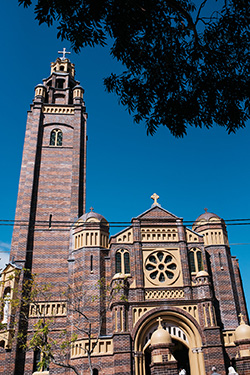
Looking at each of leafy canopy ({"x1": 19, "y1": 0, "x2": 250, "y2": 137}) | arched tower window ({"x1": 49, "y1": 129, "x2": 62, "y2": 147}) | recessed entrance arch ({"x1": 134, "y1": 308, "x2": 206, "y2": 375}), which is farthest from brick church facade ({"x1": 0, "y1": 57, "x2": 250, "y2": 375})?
leafy canopy ({"x1": 19, "y1": 0, "x2": 250, "y2": 137})

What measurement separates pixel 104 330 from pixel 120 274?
3.47m

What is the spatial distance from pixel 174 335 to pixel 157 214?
8.33 metres

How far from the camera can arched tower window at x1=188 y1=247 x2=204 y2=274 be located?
79.6 ft

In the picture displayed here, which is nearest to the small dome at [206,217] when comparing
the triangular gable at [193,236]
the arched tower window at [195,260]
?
the triangular gable at [193,236]

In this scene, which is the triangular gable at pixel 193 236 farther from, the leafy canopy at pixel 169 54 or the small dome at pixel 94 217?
the leafy canopy at pixel 169 54

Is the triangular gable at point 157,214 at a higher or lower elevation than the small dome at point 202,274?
higher

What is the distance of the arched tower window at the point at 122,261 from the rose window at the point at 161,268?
4.22 ft

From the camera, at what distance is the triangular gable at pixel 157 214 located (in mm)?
25703

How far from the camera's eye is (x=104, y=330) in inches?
854

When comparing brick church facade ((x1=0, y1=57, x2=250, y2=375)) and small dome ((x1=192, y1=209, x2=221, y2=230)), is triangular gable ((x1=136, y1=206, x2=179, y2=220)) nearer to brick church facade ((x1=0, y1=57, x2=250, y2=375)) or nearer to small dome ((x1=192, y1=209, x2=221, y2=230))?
brick church facade ((x1=0, y1=57, x2=250, y2=375))

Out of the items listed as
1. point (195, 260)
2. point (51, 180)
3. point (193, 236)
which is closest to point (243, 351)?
Result: point (195, 260)

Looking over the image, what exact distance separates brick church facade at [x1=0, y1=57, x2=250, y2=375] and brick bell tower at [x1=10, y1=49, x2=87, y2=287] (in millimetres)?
85

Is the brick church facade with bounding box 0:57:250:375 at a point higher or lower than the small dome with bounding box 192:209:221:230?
lower

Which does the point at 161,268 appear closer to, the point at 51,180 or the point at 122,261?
the point at 122,261
